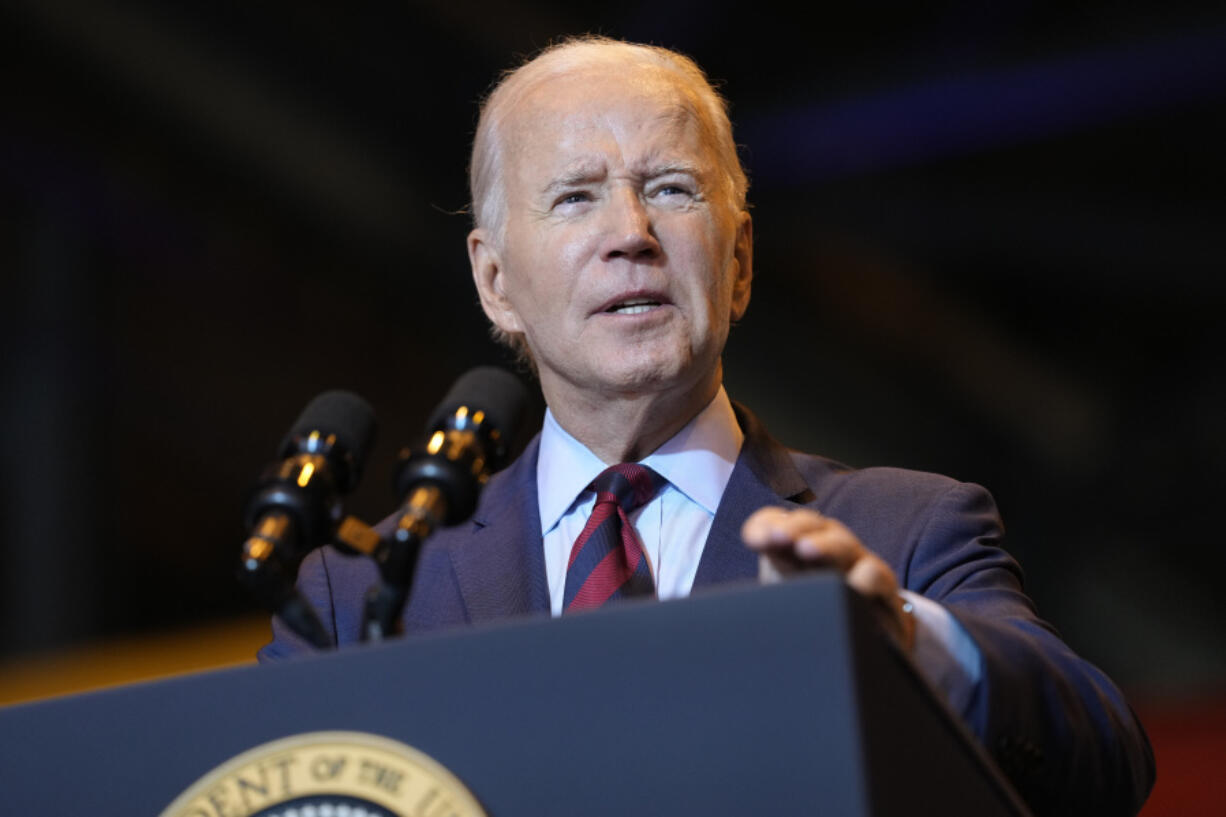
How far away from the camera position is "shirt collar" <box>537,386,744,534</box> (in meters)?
1.83

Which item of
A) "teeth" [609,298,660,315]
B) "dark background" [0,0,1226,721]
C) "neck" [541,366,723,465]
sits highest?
"dark background" [0,0,1226,721]

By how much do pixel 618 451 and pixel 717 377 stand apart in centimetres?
18

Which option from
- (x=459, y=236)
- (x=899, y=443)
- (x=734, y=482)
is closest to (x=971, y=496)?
(x=734, y=482)

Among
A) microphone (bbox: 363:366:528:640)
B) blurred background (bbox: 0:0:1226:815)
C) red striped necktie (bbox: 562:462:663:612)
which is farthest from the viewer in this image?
blurred background (bbox: 0:0:1226:815)

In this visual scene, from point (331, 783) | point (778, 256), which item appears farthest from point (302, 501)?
point (778, 256)

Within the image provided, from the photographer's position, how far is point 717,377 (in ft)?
6.42

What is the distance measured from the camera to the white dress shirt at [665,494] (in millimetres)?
1748

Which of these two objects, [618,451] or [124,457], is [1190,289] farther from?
[124,457]

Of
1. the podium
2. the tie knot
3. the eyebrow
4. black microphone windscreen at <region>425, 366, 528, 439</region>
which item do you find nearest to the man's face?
the eyebrow

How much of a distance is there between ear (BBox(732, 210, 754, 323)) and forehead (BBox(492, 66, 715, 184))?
134 mm

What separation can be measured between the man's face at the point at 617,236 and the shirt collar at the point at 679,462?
0.05m

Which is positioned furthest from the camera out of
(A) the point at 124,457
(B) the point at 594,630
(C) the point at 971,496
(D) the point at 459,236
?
(D) the point at 459,236

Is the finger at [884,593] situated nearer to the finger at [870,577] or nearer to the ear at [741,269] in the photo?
the finger at [870,577]

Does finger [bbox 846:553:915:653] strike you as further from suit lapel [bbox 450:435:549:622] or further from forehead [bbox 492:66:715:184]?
forehead [bbox 492:66:715:184]
